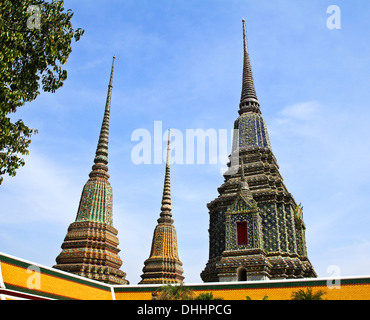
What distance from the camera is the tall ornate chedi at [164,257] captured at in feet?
106

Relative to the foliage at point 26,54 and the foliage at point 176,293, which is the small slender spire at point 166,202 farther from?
the foliage at point 26,54

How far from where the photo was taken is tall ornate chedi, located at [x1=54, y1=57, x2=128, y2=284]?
2712cm

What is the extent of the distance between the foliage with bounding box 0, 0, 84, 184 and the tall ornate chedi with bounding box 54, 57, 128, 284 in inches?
741

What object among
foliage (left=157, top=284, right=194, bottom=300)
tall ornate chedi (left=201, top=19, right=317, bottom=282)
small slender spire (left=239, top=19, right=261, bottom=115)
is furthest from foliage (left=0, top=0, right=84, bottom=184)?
small slender spire (left=239, top=19, right=261, bottom=115)

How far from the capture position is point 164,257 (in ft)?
109

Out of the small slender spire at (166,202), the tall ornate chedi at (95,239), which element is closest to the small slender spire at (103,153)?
the tall ornate chedi at (95,239)

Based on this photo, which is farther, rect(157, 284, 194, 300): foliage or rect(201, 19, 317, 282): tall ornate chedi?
rect(201, 19, 317, 282): tall ornate chedi

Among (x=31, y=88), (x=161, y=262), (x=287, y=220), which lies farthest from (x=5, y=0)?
(x=161, y=262)

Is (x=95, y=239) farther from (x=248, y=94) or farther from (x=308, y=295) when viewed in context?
(x=248, y=94)

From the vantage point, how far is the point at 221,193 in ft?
101

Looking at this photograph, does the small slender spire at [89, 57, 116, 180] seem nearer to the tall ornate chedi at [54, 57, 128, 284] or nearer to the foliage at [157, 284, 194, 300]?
the tall ornate chedi at [54, 57, 128, 284]

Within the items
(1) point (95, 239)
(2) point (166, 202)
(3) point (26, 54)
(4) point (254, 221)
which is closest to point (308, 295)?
(4) point (254, 221)
